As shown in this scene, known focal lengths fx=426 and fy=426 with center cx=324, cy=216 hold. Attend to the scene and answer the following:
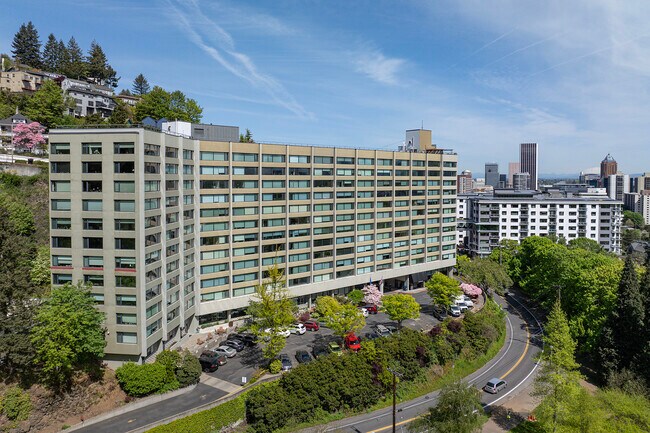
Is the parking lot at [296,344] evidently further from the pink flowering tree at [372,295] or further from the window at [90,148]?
the window at [90,148]

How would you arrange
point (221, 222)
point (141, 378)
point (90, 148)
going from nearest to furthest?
point (141, 378) < point (90, 148) < point (221, 222)

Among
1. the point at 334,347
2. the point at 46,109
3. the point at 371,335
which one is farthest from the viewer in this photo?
the point at 46,109

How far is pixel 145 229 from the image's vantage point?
178 feet

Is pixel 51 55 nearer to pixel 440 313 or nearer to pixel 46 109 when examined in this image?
pixel 46 109

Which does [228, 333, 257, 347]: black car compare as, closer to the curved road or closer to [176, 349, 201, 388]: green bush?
[176, 349, 201, 388]: green bush

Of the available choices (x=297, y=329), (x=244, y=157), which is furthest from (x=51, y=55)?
(x=297, y=329)

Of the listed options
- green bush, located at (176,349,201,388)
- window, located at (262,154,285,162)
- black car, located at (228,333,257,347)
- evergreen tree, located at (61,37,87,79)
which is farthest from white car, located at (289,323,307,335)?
evergreen tree, located at (61,37,87,79)

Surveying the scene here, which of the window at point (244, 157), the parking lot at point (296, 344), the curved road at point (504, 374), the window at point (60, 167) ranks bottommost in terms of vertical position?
the curved road at point (504, 374)

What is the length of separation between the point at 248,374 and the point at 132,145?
3322 cm

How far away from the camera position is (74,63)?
6516 inches

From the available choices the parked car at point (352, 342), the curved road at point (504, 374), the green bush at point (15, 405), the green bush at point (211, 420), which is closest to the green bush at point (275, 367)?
the green bush at point (211, 420)

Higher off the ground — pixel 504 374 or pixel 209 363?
pixel 209 363

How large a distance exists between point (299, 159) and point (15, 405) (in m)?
54.4

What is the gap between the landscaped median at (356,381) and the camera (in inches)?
1837
